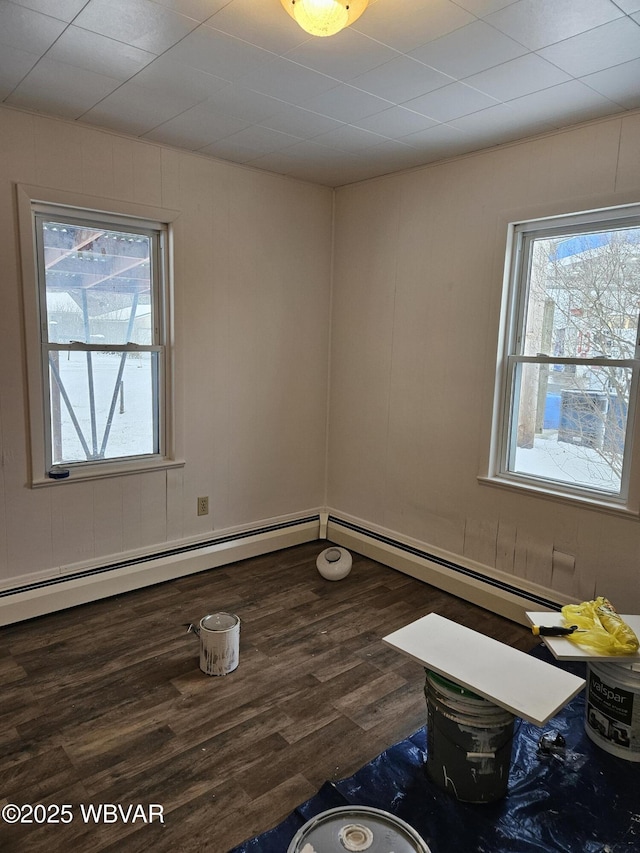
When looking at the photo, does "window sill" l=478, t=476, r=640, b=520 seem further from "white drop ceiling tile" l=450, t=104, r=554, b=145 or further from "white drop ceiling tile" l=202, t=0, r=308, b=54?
"white drop ceiling tile" l=202, t=0, r=308, b=54

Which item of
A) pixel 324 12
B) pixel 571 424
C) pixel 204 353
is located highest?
pixel 324 12

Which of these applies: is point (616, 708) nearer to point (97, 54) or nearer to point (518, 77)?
point (518, 77)

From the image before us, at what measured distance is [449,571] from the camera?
3.46m

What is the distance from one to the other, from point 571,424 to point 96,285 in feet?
8.75

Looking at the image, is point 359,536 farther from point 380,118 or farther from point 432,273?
point 380,118

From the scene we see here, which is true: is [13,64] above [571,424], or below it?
above

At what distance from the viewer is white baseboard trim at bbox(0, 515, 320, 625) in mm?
2955

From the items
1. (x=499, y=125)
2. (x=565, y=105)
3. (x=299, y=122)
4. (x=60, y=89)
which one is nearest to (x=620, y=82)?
(x=565, y=105)

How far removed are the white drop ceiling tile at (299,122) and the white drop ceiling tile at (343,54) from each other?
421mm

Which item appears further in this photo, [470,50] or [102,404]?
[102,404]

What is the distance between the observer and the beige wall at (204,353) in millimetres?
2854

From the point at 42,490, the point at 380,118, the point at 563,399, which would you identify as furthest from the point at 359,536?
the point at 380,118

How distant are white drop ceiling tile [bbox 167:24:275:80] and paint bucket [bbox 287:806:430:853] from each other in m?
2.51

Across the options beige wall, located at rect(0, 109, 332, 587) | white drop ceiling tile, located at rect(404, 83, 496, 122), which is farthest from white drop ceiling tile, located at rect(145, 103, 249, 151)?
white drop ceiling tile, located at rect(404, 83, 496, 122)
